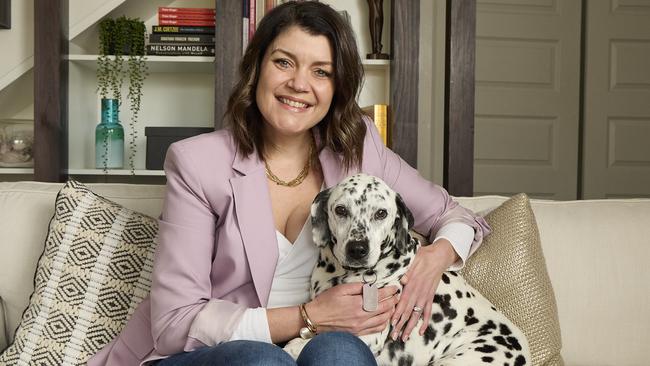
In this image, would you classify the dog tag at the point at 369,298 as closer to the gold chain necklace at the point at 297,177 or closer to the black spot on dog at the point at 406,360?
the black spot on dog at the point at 406,360

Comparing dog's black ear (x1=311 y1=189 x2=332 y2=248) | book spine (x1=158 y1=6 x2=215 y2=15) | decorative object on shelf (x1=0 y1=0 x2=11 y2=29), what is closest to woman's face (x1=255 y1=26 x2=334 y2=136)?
dog's black ear (x1=311 y1=189 x2=332 y2=248)

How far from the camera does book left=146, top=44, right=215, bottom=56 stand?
3715 millimetres

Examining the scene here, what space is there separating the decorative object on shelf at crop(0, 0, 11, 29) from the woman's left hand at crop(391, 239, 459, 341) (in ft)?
8.56

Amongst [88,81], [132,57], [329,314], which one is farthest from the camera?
[88,81]

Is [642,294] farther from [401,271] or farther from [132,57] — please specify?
[132,57]

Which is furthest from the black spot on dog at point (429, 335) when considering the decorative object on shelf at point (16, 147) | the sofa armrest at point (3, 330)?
the decorative object on shelf at point (16, 147)

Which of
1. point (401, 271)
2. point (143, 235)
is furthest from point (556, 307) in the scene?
point (143, 235)

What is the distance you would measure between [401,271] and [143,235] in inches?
Result: 32.7

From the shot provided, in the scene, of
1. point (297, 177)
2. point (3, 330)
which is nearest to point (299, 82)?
point (297, 177)

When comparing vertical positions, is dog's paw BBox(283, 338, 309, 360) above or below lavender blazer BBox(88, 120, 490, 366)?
below

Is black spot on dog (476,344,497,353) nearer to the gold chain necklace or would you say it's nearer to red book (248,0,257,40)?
the gold chain necklace

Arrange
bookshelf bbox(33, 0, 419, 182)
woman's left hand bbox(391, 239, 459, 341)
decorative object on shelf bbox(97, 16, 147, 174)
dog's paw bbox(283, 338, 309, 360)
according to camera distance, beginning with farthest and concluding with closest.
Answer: decorative object on shelf bbox(97, 16, 147, 174), bookshelf bbox(33, 0, 419, 182), woman's left hand bbox(391, 239, 459, 341), dog's paw bbox(283, 338, 309, 360)

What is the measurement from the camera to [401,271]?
6.37 ft

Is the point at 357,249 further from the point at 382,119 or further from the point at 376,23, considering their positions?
the point at 376,23
